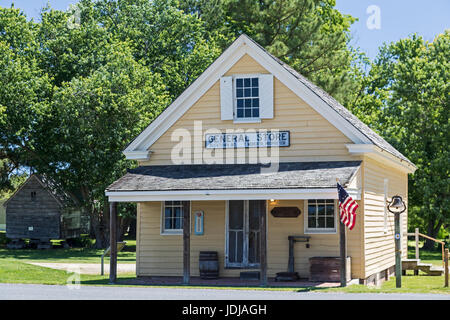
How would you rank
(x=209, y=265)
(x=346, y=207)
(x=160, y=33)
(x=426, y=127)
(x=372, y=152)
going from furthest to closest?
1. (x=160, y=33)
2. (x=426, y=127)
3. (x=209, y=265)
4. (x=372, y=152)
5. (x=346, y=207)

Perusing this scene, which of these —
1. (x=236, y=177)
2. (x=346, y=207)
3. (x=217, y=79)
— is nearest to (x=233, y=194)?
(x=236, y=177)

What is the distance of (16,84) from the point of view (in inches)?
1454

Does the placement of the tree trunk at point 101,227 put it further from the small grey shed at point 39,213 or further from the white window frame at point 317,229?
the white window frame at point 317,229

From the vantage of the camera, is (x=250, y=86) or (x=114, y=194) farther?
(x=250, y=86)

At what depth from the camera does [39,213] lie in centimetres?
4316

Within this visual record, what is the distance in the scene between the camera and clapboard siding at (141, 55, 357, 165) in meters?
20.7

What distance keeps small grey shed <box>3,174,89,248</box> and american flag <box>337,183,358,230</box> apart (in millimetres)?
27085

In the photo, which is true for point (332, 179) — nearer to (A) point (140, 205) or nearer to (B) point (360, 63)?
(A) point (140, 205)

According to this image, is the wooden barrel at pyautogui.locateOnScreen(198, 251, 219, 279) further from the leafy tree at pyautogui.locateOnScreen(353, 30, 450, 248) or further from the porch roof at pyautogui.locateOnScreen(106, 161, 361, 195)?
the leafy tree at pyautogui.locateOnScreen(353, 30, 450, 248)

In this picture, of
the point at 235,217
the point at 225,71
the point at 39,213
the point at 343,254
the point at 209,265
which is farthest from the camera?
the point at 39,213

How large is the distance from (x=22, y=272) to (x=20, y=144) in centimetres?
1828

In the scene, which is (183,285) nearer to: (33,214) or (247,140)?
(247,140)

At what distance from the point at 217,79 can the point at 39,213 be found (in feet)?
81.5
